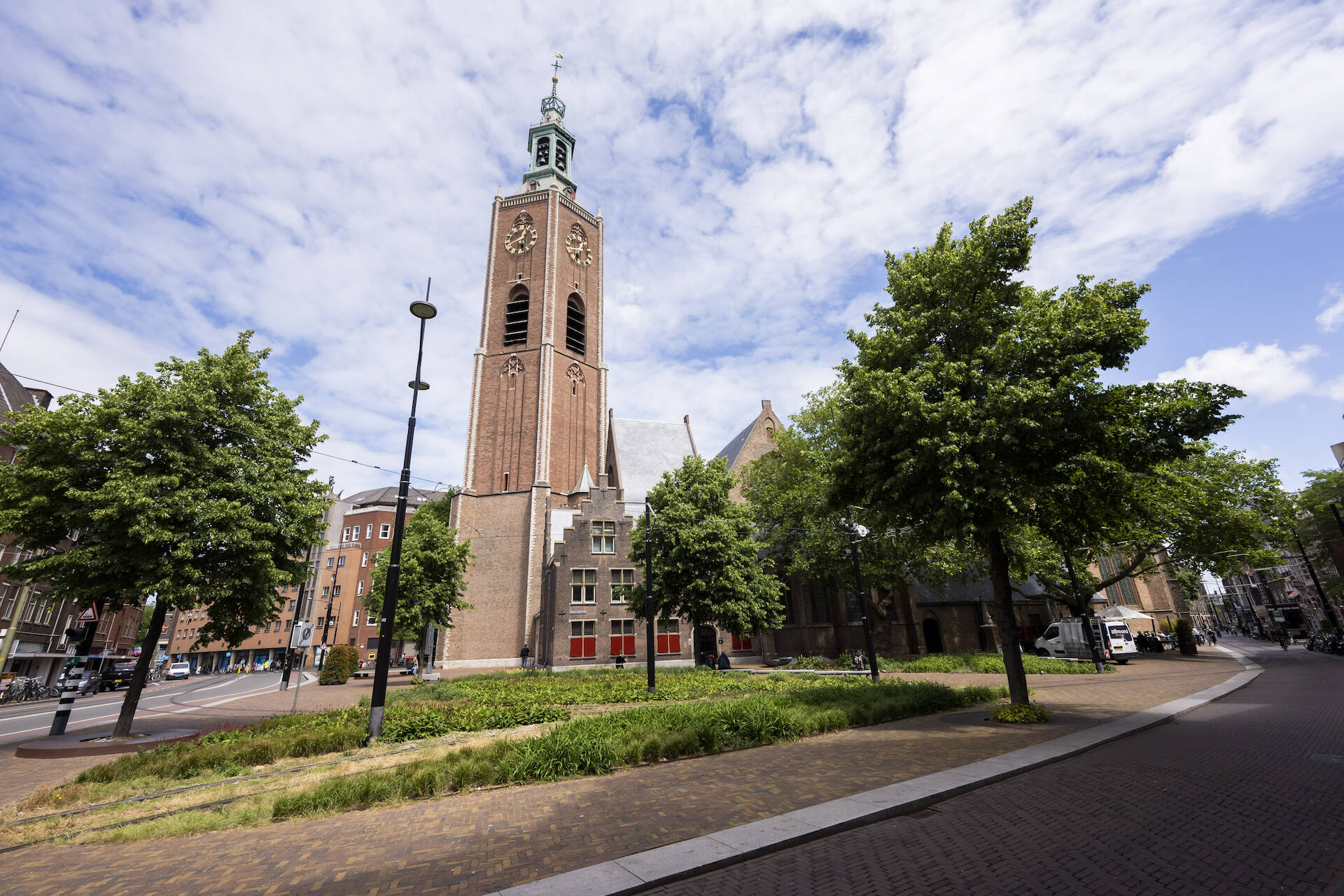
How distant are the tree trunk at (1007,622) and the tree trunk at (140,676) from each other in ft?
62.5

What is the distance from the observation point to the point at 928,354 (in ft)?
43.3

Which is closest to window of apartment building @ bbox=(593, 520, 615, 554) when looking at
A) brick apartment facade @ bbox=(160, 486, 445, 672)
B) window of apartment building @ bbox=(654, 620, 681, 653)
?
window of apartment building @ bbox=(654, 620, 681, 653)

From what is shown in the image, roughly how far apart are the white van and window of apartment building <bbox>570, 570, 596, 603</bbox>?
89.4 ft

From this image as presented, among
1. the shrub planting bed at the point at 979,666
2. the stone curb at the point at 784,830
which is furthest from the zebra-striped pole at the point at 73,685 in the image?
the shrub planting bed at the point at 979,666

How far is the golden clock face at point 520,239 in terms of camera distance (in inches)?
2018

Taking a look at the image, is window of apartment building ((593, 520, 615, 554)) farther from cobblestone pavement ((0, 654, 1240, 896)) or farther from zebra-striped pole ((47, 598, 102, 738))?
cobblestone pavement ((0, 654, 1240, 896))

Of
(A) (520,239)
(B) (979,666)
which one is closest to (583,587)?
(B) (979,666)

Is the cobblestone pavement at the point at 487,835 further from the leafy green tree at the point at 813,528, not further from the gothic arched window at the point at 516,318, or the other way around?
the gothic arched window at the point at 516,318

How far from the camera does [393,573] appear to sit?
12562 mm

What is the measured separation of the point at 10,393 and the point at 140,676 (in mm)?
35624

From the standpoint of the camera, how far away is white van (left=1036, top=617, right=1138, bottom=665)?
29344 mm

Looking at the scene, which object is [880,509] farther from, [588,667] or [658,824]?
[588,667]

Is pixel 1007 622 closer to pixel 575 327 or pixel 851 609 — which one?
pixel 851 609

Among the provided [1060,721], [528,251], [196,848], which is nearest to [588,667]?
[1060,721]
